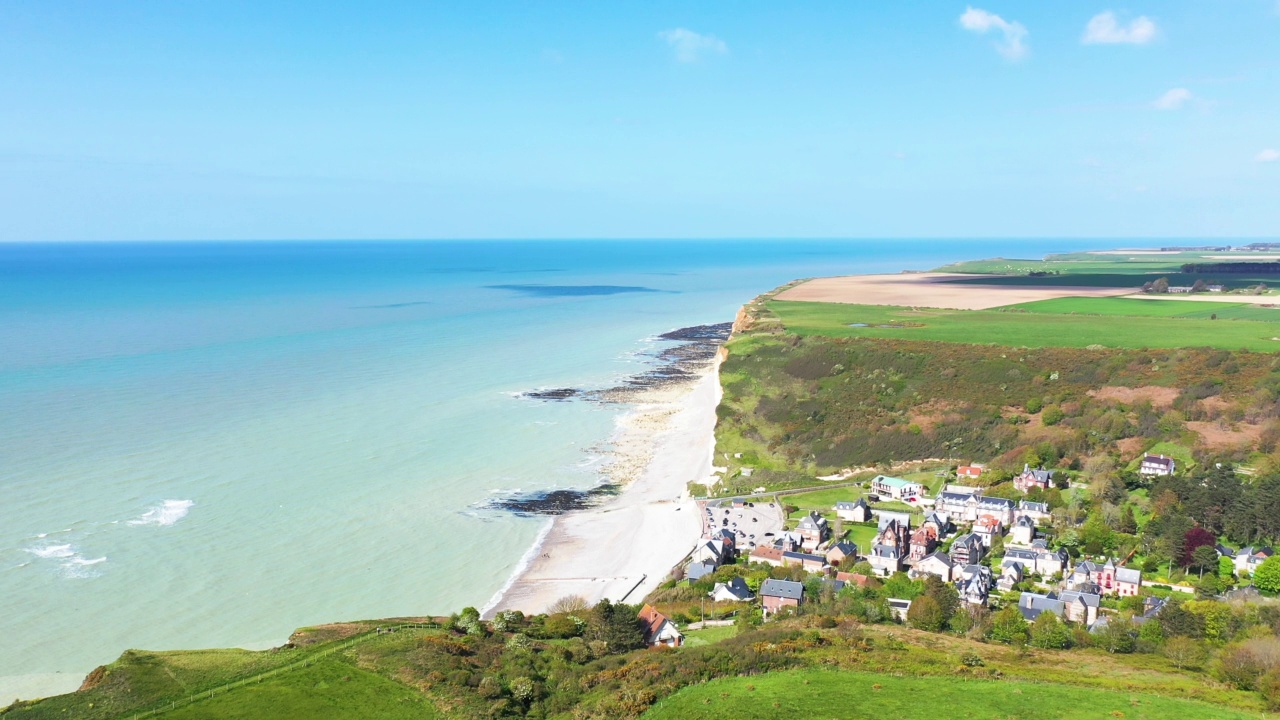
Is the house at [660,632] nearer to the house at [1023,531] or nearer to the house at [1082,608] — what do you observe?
the house at [1082,608]

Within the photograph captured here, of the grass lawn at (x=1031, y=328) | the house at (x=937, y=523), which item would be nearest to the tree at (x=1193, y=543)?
the house at (x=937, y=523)

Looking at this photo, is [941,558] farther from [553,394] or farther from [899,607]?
[553,394]

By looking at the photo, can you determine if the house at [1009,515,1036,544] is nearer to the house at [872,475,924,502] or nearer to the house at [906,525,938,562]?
the house at [906,525,938,562]

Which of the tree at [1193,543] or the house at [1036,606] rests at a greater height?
the tree at [1193,543]

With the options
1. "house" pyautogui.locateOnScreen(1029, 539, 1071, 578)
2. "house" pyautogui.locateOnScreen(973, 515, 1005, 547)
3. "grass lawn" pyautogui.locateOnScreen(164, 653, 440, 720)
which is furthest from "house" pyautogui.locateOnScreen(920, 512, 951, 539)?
"grass lawn" pyautogui.locateOnScreen(164, 653, 440, 720)

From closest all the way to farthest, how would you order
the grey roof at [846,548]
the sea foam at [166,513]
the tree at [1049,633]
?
the tree at [1049,633]
the grey roof at [846,548]
the sea foam at [166,513]
